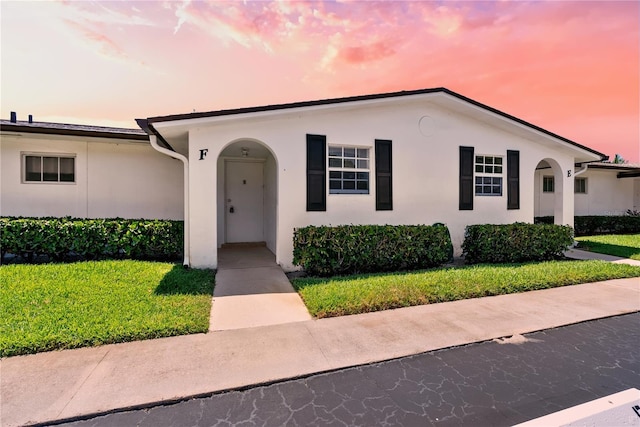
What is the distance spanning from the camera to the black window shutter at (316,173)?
7.77 metres

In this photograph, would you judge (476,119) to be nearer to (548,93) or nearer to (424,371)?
(548,93)

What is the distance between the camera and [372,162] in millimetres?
8430

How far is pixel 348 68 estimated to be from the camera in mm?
9719

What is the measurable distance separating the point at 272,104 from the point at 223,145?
1.44 metres

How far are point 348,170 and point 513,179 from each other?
5.57 metres

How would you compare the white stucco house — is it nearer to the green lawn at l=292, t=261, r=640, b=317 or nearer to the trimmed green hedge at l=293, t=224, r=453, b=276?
the trimmed green hedge at l=293, t=224, r=453, b=276

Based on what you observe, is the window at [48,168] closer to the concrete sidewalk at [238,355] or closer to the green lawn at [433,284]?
the concrete sidewalk at [238,355]

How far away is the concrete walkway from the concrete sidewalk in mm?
316

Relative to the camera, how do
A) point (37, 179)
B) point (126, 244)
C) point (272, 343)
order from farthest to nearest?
point (37, 179) → point (126, 244) → point (272, 343)

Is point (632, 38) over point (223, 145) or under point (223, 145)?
over

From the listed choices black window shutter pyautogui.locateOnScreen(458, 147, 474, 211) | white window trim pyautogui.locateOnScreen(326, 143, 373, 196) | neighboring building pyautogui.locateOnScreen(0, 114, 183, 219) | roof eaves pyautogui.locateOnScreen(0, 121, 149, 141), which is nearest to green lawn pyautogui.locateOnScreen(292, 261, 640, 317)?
black window shutter pyautogui.locateOnScreen(458, 147, 474, 211)

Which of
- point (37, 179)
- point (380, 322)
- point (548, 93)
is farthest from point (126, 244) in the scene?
point (548, 93)

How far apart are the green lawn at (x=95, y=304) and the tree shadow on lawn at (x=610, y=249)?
39.3ft

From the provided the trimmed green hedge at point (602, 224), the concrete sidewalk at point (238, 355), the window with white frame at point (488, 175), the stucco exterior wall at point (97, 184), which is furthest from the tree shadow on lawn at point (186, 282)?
the trimmed green hedge at point (602, 224)
